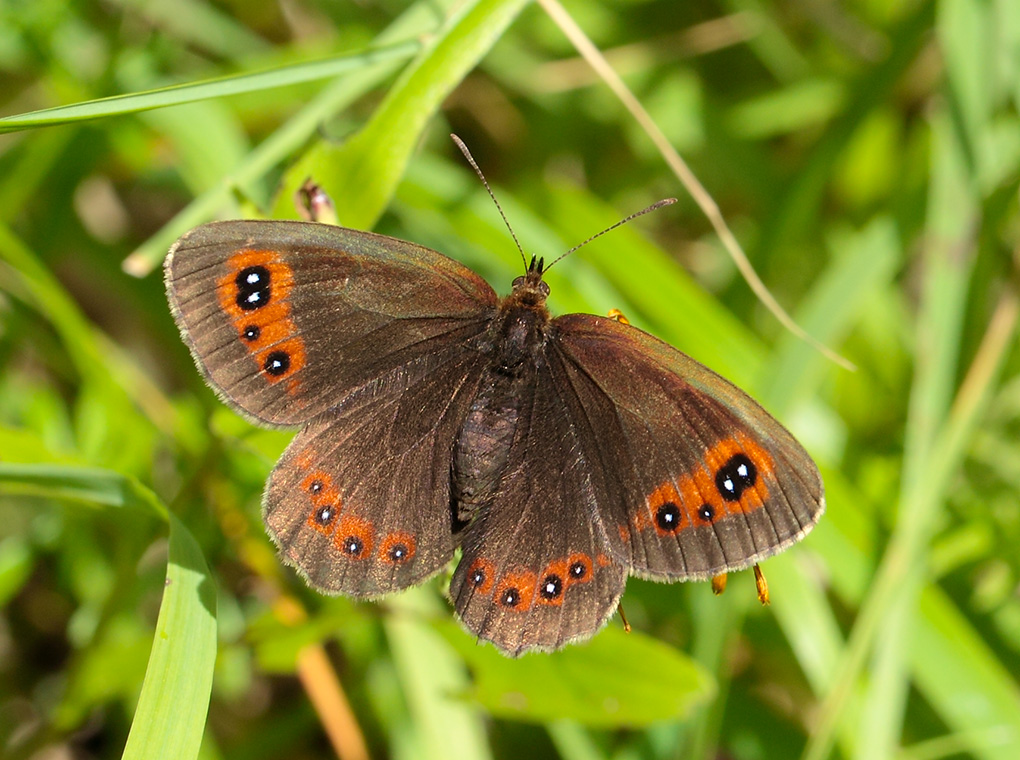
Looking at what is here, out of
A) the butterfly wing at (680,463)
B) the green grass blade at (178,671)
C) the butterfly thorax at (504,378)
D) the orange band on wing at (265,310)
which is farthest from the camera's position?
the butterfly thorax at (504,378)

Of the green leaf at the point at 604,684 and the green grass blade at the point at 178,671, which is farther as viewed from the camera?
the green leaf at the point at 604,684

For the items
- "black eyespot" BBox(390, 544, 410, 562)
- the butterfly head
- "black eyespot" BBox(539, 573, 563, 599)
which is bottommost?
"black eyespot" BBox(539, 573, 563, 599)

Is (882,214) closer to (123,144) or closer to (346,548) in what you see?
(346,548)

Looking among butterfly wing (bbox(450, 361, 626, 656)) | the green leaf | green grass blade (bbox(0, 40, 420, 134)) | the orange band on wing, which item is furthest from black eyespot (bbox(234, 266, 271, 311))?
the green leaf

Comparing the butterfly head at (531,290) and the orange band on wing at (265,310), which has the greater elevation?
the butterfly head at (531,290)

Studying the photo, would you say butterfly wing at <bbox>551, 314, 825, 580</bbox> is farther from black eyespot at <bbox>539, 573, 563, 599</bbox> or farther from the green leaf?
the green leaf

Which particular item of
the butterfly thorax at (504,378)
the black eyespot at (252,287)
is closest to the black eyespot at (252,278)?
the black eyespot at (252,287)

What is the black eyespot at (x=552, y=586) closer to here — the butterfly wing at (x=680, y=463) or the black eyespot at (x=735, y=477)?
the butterfly wing at (x=680, y=463)
